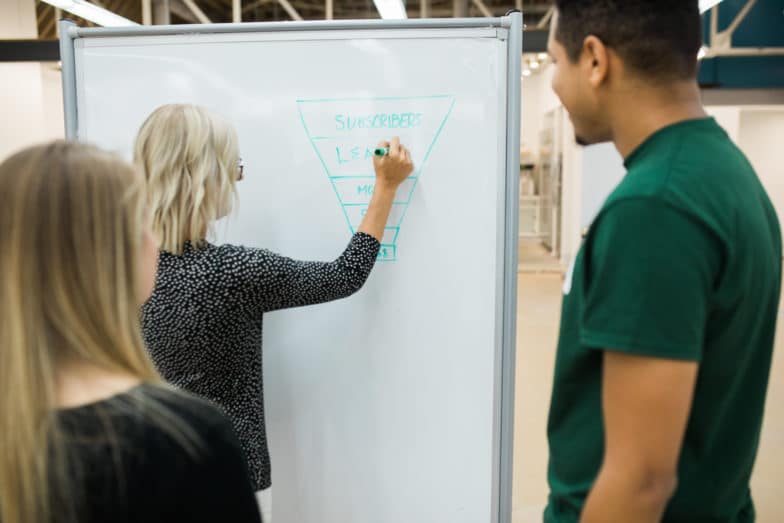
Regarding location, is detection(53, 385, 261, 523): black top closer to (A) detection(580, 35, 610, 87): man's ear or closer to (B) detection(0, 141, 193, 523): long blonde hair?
(B) detection(0, 141, 193, 523): long blonde hair

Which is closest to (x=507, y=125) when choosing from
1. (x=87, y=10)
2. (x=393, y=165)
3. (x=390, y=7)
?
(x=393, y=165)

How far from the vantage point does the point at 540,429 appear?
3.48 m

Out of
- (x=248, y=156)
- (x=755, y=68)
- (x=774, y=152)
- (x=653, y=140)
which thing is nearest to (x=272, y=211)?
(x=248, y=156)

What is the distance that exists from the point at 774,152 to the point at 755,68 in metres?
1.82

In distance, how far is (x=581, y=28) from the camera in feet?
2.88

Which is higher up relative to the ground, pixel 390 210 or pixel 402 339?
pixel 390 210

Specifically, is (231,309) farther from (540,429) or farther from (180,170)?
(540,429)

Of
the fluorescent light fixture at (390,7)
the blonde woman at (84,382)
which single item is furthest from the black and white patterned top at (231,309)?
the fluorescent light fixture at (390,7)

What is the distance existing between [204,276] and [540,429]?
257cm

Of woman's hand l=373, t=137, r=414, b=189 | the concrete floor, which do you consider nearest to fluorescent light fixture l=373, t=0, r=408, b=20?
the concrete floor

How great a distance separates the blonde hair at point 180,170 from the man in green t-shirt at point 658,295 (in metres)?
0.72

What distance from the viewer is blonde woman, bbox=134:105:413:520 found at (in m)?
1.32

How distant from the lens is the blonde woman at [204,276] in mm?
1323

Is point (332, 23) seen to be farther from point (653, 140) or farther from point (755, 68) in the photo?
point (755, 68)
